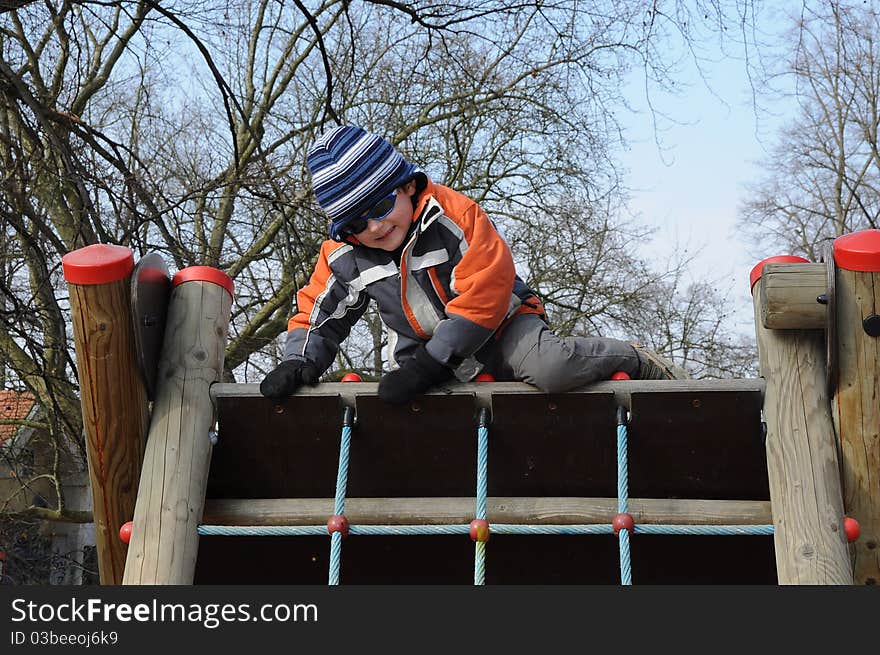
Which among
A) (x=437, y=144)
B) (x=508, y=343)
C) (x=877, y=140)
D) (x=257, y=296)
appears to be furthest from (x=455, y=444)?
(x=877, y=140)

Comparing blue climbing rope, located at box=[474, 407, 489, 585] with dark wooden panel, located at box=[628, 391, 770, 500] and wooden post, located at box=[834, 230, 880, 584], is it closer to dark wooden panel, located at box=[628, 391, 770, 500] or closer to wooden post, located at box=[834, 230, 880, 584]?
dark wooden panel, located at box=[628, 391, 770, 500]

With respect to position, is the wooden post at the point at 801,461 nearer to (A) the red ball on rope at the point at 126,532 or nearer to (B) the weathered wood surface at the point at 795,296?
(B) the weathered wood surface at the point at 795,296

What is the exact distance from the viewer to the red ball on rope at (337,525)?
90.5 inches

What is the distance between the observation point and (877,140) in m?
14.1

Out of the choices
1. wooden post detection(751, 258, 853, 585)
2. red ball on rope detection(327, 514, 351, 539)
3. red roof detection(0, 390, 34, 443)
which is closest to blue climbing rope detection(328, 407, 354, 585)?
red ball on rope detection(327, 514, 351, 539)

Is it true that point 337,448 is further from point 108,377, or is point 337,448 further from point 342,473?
point 108,377

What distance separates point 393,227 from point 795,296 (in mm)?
1000

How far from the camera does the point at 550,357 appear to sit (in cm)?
237

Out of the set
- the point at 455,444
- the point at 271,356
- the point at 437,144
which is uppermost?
the point at 437,144

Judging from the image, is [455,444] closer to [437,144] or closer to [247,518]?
[247,518]

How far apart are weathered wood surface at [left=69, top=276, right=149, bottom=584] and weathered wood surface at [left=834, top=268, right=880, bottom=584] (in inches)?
65.2

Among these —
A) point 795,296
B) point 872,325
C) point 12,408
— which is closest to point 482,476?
point 795,296

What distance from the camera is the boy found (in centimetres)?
239
